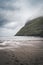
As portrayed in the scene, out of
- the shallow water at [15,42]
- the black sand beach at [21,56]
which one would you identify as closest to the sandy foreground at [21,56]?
the black sand beach at [21,56]

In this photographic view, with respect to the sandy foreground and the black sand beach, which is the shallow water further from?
the black sand beach

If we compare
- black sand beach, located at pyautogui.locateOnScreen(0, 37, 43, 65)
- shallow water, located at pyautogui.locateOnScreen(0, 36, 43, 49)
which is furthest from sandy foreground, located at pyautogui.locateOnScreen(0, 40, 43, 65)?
shallow water, located at pyautogui.locateOnScreen(0, 36, 43, 49)

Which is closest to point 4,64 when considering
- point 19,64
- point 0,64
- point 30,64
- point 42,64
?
point 0,64

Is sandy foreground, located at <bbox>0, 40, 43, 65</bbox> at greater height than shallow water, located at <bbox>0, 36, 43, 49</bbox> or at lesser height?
lesser

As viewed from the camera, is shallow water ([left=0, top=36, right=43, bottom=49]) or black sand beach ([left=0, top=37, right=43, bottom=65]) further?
shallow water ([left=0, top=36, right=43, bottom=49])

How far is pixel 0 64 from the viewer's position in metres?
13.5

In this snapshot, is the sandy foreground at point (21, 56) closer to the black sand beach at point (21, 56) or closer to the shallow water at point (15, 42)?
the black sand beach at point (21, 56)

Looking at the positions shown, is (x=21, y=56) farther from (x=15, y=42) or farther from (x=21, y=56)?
(x=15, y=42)

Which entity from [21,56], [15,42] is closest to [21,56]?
[21,56]

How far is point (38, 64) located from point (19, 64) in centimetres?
194

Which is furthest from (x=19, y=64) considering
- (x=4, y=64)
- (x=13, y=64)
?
(x=4, y=64)

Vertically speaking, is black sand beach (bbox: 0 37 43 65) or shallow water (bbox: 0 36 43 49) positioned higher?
shallow water (bbox: 0 36 43 49)

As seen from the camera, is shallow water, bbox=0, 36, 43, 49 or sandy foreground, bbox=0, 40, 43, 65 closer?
sandy foreground, bbox=0, 40, 43, 65

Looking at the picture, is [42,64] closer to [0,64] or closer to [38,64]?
[38,64]
